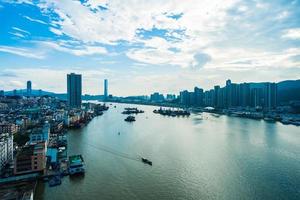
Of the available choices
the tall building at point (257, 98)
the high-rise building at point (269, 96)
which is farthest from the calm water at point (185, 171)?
the tall building at point (257, 98)

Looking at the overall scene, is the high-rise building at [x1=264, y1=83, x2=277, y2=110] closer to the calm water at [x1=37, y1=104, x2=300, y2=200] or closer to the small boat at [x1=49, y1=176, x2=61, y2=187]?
the calm water at [x1=37, y1=104, x2=300, y2=200]

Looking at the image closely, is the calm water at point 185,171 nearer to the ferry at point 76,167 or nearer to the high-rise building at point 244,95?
the ferry at point 76,167

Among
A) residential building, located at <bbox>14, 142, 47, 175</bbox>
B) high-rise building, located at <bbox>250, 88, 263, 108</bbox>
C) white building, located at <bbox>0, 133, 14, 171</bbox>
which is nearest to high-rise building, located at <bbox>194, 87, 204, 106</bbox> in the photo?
high-rise building, located at <bbox>250, 88, 263, 108</bbox>

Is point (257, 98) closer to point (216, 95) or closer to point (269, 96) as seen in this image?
point (269, 96)

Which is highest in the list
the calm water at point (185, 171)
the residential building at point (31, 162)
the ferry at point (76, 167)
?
the residential building at point (31, 162)

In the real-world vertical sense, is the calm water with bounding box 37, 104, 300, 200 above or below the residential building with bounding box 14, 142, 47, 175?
below

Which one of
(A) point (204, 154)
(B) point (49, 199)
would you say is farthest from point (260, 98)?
(B) point (49, 199)

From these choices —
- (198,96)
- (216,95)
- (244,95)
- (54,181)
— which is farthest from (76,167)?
(198,96)

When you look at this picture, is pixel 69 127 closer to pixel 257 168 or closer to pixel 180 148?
Answer: pixel 180 148
